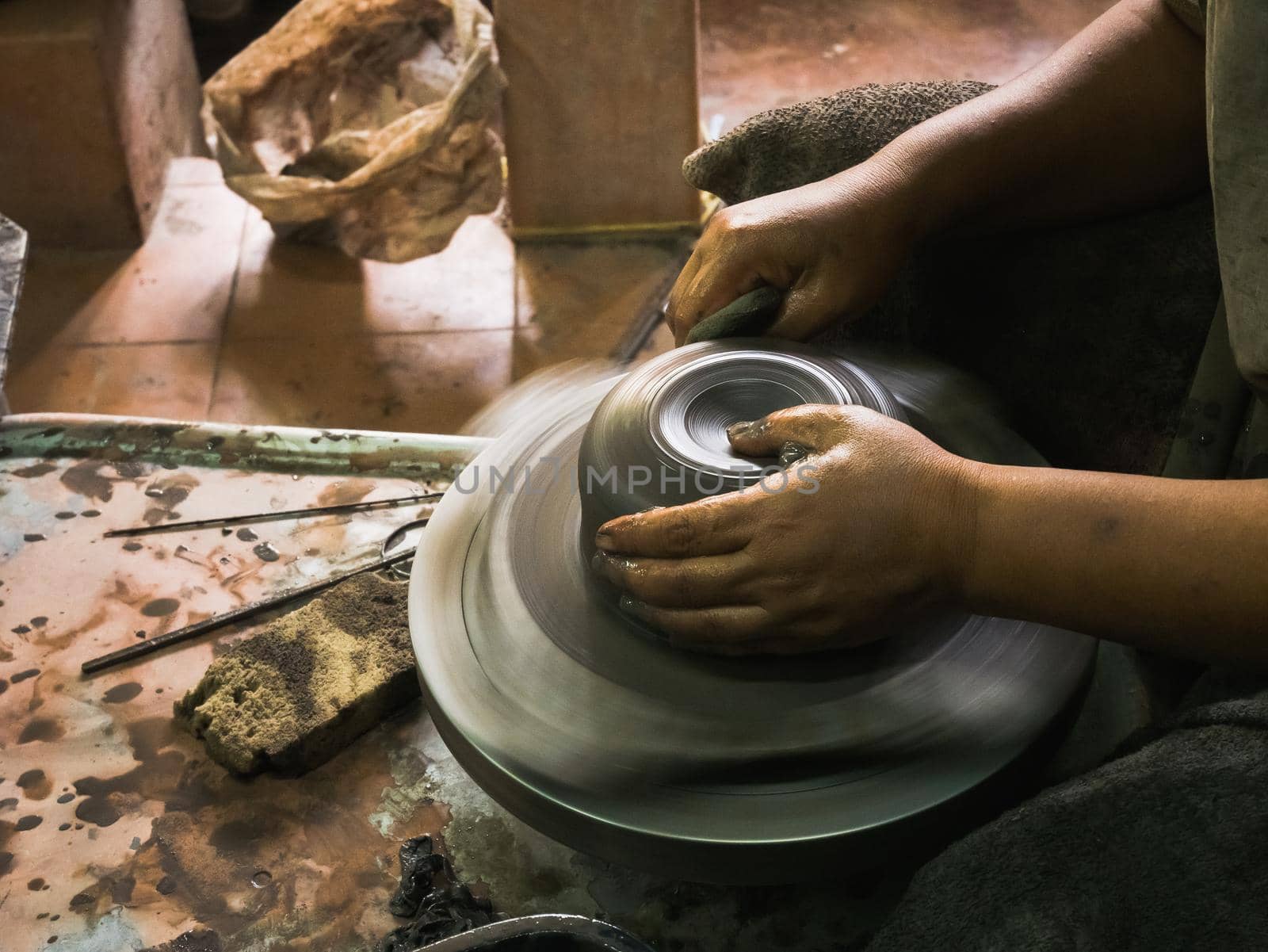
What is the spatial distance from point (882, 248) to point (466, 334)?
187 centimetres

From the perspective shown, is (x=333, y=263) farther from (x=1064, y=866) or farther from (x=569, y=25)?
(x=1064, y=866)

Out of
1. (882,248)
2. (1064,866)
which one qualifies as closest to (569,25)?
(882,248)

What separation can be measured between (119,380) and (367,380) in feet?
2.06

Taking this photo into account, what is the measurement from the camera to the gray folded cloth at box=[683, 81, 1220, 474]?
4.79 ft

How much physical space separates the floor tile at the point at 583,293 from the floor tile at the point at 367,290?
0.20ft

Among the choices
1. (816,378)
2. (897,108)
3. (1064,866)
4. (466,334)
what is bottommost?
(466,334)

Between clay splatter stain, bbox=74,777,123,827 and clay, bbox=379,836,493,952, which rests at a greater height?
clay, bbox=379,836,493,952

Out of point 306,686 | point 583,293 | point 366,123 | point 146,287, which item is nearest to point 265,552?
point 306,686

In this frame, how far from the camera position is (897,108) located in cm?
157

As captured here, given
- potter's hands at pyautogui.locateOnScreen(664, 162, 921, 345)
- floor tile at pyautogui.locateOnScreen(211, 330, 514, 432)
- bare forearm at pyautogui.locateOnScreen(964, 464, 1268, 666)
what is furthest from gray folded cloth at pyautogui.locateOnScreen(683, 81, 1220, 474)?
floor tile at pyautogui.locateOnScreen(211, 330, 514, 432)

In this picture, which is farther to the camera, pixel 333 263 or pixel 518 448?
pixel 333 263

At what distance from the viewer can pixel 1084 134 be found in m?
1.43

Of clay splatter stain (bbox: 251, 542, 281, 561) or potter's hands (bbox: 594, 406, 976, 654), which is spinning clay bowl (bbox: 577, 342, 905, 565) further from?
clay splatter stain (bbox: 251, 542, 281, 561)

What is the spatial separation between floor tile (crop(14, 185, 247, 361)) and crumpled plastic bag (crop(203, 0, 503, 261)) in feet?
0.80
